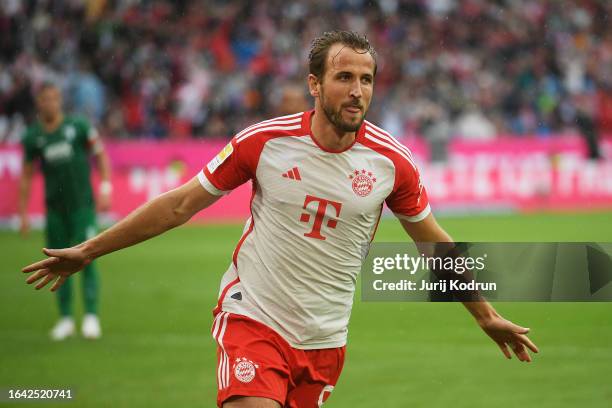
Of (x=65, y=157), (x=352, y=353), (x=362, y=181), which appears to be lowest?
(x=352, y=353)

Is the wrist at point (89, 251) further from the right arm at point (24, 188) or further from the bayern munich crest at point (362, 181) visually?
the right arm at point (24, 188)

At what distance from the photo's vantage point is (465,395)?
7129 millimetres

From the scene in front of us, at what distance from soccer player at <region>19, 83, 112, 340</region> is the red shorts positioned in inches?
205

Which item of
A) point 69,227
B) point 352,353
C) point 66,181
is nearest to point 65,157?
point 66,181

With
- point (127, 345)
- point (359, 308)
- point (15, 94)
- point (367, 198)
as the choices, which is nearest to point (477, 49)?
point (15, 94)

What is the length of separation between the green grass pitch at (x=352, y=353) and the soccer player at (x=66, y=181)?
0.49 meters

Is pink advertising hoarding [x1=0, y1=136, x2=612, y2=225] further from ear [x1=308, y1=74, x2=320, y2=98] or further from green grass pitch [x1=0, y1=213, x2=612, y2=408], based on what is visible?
ear [x1=308, y1=74, x2=320, y2=98]

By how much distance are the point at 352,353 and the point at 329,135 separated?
461 cm

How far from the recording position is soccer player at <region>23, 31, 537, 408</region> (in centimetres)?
449

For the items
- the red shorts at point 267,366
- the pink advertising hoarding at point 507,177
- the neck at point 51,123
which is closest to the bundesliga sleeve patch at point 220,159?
the red shorts at point 267,366

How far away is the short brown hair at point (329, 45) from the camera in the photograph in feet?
14.4

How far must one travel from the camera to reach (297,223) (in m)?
4.51

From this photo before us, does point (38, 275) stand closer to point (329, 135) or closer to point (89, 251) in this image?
point (89, 251)

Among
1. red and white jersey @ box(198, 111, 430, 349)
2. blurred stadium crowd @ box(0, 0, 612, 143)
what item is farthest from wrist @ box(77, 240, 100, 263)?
blurred stadium crowd @ box(0, 0, 612, 143)
